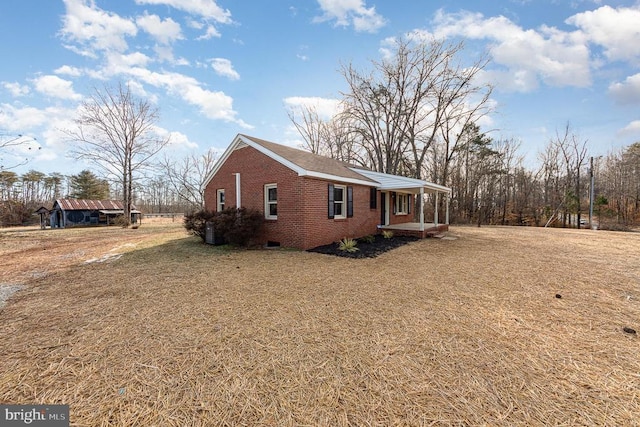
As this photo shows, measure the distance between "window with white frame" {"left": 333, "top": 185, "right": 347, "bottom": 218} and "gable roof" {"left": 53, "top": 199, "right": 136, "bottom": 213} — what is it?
26853 millimetres

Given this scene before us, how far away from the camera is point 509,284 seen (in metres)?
5.03

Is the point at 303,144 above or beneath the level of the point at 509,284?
above

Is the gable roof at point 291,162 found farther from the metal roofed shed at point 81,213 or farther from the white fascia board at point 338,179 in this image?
the metal roofed shed at point 81,213

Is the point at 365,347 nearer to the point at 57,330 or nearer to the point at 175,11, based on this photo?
the point at 57,330

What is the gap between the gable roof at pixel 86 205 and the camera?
25609 millimetres

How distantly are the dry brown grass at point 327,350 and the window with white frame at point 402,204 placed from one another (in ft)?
Answer: 33.3

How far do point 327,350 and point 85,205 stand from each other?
34544 mm

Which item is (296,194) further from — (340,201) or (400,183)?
(400,183)

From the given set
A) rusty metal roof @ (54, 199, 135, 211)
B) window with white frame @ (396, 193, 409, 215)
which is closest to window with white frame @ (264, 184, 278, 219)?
window with white frame @ (396, 193, 409, 215)

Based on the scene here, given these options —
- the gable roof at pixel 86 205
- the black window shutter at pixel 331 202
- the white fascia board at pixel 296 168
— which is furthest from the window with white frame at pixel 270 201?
the gable roof at pixel 86 205

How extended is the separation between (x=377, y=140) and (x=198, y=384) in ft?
83.0

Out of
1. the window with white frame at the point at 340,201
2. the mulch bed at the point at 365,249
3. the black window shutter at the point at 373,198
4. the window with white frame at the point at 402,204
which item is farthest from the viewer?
the window with white frame at the point at 402,204

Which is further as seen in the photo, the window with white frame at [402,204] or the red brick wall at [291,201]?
the window with white frame at [402,204]

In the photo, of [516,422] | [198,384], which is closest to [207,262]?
[198,384]
